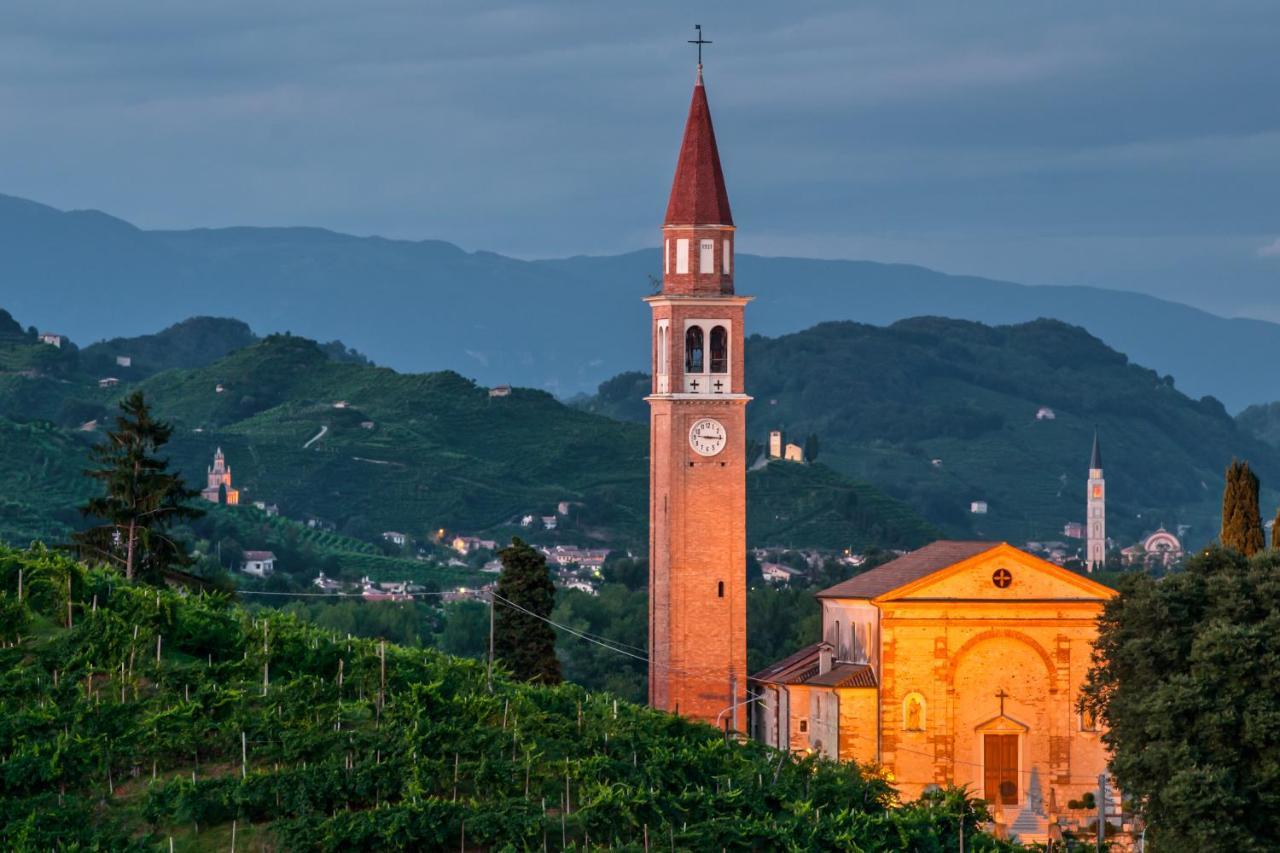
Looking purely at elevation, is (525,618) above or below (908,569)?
below

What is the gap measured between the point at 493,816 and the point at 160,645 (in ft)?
27.8

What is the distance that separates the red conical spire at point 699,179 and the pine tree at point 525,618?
43.0 feet

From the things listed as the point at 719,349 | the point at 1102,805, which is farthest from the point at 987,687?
the point at 719,349

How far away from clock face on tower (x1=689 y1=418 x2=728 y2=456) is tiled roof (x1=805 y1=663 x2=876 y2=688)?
8602 millimetres

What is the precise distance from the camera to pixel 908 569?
224 ft

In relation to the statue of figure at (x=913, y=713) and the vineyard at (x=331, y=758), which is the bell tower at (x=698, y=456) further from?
the vineyard at (x=331, y=758)

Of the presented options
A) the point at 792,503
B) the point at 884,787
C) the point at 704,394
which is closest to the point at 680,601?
the point at 704,394

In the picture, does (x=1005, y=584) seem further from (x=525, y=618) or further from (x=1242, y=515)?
(x=525, y=618)

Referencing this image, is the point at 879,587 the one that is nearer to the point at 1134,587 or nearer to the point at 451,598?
the point at 1134,587

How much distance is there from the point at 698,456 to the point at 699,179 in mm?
7550

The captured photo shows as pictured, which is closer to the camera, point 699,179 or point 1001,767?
point 1001,767

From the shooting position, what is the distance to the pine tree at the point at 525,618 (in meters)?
63.7

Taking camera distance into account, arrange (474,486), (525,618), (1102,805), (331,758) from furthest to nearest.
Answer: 1. (474,486)
2. (525,618)
3. (1102,805)
4. (331,758)

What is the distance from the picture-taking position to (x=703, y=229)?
74875 millimetres
